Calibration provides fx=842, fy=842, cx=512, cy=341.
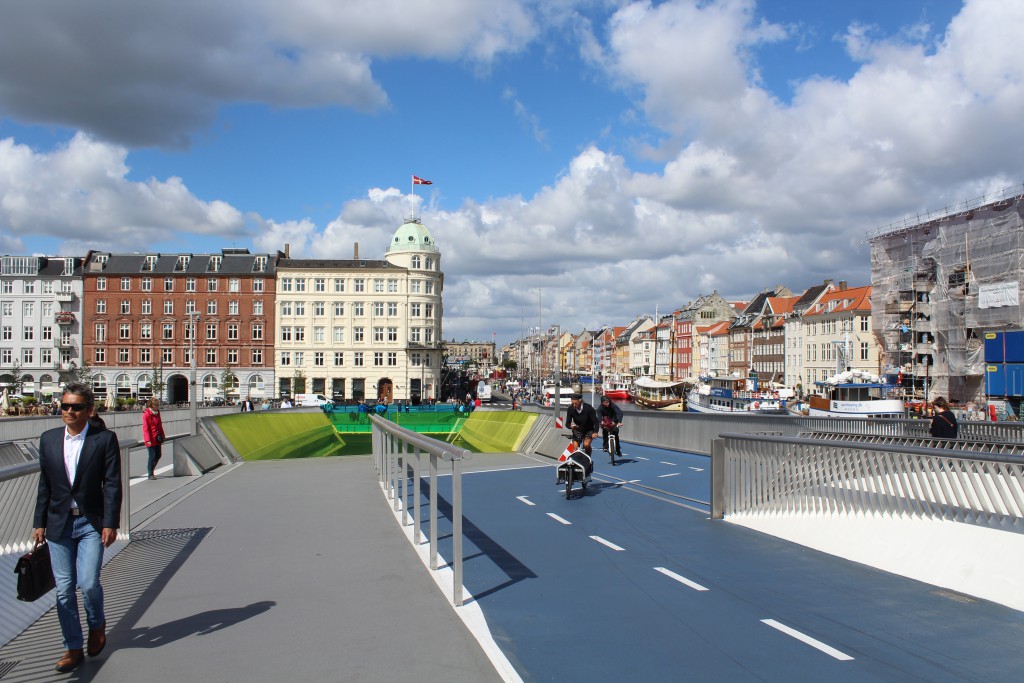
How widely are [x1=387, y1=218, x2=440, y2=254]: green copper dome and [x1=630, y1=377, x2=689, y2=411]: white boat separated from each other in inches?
1088

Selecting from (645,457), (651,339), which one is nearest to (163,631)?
(645,457)

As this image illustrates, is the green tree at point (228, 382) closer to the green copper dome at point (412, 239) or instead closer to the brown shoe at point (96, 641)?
the green copper dome at point (412, 239)

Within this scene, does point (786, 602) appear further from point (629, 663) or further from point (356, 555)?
point (356, 555)

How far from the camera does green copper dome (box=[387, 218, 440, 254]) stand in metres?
90.0

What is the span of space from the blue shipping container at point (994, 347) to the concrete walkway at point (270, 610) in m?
53.3

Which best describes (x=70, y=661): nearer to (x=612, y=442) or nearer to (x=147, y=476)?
(x=147, y=476)

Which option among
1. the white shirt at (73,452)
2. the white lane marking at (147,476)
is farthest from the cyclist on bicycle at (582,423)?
the white shirt at (73,452)

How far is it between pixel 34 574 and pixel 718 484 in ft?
27.6

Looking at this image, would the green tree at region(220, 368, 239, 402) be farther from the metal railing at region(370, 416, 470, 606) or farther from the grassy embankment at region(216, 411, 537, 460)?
the metal railing at region(370, 416, 470, 606)

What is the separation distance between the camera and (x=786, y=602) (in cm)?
716

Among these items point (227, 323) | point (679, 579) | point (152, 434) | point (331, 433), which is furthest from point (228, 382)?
point (679, 579)

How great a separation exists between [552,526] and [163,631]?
5.66m

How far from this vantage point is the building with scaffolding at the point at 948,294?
5472 cm

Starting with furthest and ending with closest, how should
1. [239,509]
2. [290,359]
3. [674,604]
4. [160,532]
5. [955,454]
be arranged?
1. [290,359]
2. [239,509]
3. [160,532]
4. [955,454]
5. [674,604]
